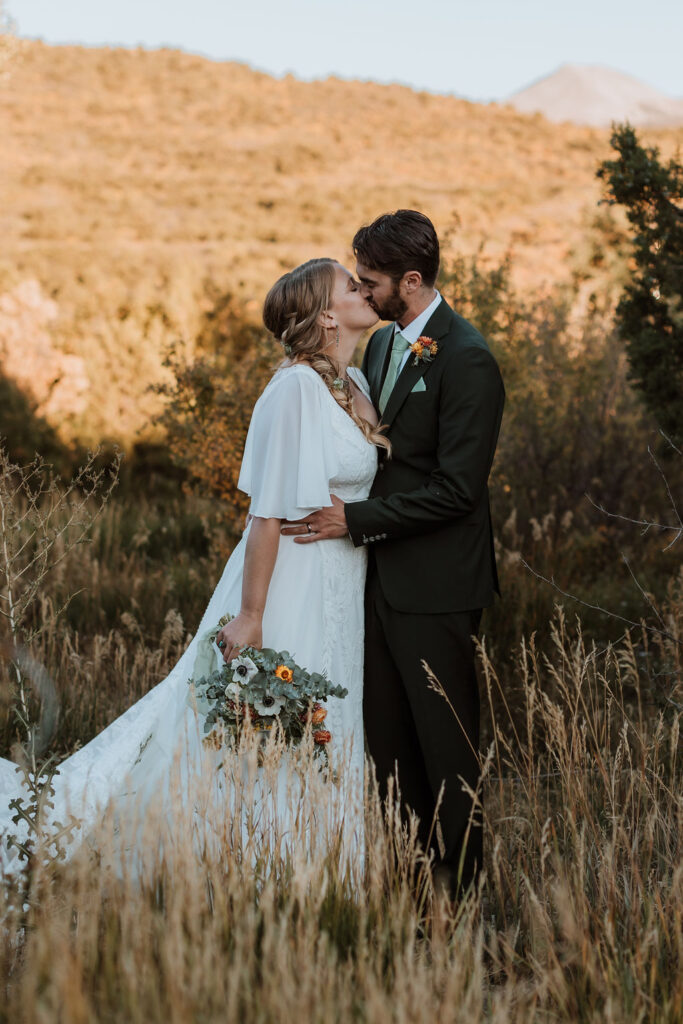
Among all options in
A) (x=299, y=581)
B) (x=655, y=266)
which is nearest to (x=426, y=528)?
(x=299, y=581)

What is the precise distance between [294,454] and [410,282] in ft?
2.55

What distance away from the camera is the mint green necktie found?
10.9 ft

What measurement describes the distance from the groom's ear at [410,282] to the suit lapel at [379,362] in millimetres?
236

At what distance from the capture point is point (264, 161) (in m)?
30.5

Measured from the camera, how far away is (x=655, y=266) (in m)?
4.70

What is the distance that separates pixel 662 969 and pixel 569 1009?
1.22ft

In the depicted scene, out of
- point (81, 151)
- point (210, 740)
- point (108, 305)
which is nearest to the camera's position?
point (210, 740)

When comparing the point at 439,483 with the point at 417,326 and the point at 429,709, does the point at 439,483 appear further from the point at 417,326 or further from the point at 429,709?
the point at 429,709

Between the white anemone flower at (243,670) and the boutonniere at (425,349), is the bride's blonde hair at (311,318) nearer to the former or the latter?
the boutonniere at (425,349)

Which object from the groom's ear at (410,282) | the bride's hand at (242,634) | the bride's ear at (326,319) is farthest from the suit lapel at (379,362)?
the bride's hand at (242,634)

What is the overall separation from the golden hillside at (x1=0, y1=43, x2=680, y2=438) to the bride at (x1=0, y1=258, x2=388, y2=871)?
630 centimetres

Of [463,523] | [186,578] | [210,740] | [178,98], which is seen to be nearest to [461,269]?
[186,578]

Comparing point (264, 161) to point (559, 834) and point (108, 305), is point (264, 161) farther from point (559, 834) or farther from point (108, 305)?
point (559, 834)

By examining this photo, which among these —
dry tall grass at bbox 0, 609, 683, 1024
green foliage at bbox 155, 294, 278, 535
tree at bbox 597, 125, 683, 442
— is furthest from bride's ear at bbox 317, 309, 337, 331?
green foliage at bbox 155, 294, 278, 535
